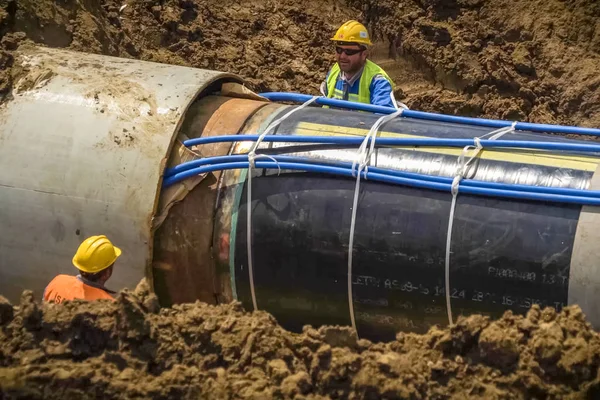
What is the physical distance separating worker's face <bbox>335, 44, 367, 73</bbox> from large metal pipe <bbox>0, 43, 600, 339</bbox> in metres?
1.47

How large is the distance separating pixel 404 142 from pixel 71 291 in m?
1.84

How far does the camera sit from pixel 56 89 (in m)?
4.40

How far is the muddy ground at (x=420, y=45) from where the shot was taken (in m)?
7.28

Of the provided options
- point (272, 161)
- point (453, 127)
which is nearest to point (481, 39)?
point (453, 127)

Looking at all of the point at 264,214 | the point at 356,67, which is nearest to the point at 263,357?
the point at 264,214

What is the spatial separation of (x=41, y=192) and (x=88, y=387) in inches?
54.3

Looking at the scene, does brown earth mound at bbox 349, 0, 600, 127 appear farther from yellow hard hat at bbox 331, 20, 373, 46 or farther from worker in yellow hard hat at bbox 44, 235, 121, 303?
worker in yellow hard hat at bbox 44, 235, 121, 303

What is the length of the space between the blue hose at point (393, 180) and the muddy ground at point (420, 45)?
117 inches

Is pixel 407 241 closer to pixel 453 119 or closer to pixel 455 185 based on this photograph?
pixel 455 185

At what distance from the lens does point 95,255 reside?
397 cm

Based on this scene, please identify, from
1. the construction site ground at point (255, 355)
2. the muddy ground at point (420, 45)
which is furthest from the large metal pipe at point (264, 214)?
the muddy ground at point (420, 45)

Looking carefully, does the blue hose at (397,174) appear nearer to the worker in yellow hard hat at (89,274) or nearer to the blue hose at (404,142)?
the blue hose at (404,142)

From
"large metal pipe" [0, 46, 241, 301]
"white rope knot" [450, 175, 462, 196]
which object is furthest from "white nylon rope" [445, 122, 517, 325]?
"large metal pipe" [0, 46, 241, 301]

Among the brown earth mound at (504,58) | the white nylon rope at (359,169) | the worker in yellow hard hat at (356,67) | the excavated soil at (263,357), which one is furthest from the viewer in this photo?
the brown earth mound at (504,58)
